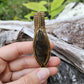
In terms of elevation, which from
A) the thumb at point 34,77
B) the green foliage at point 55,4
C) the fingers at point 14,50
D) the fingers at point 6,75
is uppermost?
the green foliage at point 55,4

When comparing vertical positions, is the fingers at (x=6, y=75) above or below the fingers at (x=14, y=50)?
below

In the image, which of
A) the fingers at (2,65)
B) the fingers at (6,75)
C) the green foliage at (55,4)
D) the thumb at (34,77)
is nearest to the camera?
the thumb at (34,77)

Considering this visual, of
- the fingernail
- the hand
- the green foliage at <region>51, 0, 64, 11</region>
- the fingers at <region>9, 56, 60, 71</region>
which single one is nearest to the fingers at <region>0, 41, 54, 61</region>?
the hand

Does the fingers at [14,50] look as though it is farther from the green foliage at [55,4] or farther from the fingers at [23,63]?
the green foliage at [55,4]

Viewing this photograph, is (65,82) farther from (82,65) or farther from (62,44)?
(62,44)

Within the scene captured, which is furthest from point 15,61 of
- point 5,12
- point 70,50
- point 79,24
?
point 5,12

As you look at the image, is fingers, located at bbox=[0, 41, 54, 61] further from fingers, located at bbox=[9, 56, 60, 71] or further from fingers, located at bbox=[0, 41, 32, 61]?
fingers, located at bbox=[9, 56, 60, 71]

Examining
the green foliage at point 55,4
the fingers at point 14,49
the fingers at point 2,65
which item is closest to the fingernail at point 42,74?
the fingers at point 14,49

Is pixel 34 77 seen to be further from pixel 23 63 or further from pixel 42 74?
pixel 23 63

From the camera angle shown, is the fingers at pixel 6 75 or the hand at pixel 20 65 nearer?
the hand at pixel 20 65
